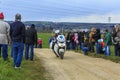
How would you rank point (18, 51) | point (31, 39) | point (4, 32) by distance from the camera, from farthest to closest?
1. point (31, 39)
2. point (4, 32)
3. point (18, 51)

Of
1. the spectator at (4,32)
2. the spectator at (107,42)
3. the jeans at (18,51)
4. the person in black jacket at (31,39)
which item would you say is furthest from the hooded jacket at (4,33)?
the spectator at (107,42)

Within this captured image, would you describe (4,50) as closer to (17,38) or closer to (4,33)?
(4,33)

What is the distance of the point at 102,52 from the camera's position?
2759cm

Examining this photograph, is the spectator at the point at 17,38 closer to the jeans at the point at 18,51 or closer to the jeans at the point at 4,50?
the jeans at the point at 18,51

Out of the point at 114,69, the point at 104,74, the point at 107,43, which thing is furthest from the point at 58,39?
the point at 104,74

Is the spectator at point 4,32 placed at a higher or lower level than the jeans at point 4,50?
higher

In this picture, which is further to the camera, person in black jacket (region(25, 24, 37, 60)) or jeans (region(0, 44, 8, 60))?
person in black jacket (region(25, 24, 37, 60))

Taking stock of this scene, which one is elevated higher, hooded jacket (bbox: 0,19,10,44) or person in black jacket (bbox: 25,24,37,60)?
hooded jacket (bbox: 0,19,10,44)

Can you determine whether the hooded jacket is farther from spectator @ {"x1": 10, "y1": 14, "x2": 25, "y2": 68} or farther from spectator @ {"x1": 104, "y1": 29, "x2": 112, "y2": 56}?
spectator @ {"x1": 104, "y1": 29, "x2": 112, "y2": 56}

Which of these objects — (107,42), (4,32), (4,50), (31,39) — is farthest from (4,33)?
(107,42)

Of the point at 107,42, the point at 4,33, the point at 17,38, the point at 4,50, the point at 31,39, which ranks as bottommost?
the point at 107,42

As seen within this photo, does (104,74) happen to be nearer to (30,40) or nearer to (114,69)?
(114,69)

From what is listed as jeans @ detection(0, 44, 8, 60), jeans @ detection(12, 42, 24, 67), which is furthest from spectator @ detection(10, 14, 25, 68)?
jeans @ detection(0, 44, 8, 60)

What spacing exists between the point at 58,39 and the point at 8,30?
9413 millimetres
